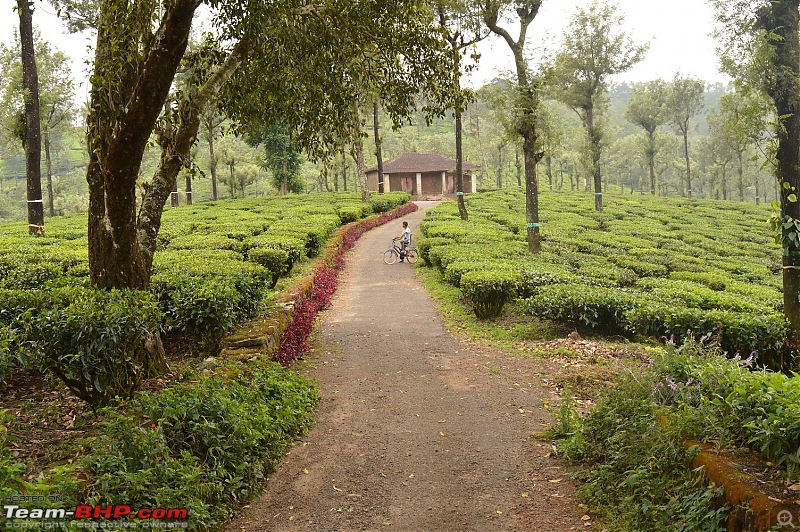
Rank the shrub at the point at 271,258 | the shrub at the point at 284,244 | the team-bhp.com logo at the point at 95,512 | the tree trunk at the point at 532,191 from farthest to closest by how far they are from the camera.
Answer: the tree trunk at the point at 532,191
the shrub at the point at 284,244
the shrub at the point at 271,258
the team-bhp.com logo at the point at 95,512

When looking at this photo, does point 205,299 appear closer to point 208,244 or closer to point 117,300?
point 117,300

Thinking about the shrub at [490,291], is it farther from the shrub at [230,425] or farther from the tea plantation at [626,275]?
the shrub at [230,425]

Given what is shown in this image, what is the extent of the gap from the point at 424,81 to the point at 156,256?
20.1 feet

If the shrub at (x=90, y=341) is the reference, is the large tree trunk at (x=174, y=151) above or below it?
above

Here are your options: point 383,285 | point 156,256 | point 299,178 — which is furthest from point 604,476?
point 299,178

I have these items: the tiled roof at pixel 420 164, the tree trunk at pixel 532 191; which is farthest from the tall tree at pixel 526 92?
the tiled roof at pixel 420 164

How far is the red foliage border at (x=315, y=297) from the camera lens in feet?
28.1

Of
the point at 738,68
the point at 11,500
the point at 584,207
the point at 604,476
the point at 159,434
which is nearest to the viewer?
the point at 11,500

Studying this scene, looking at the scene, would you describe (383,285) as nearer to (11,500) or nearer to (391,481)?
(391,481)

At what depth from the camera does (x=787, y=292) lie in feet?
26.7

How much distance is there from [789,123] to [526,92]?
29.7 feet

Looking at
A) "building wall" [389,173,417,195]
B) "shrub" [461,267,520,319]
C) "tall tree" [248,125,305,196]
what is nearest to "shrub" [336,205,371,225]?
"shrub" [461,267,520,319]

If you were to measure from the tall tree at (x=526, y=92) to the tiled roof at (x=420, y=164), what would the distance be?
3855cm

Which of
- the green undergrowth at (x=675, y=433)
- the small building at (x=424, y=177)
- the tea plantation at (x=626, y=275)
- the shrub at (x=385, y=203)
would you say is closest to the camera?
the green undergrowth at (x=675, y=433)
